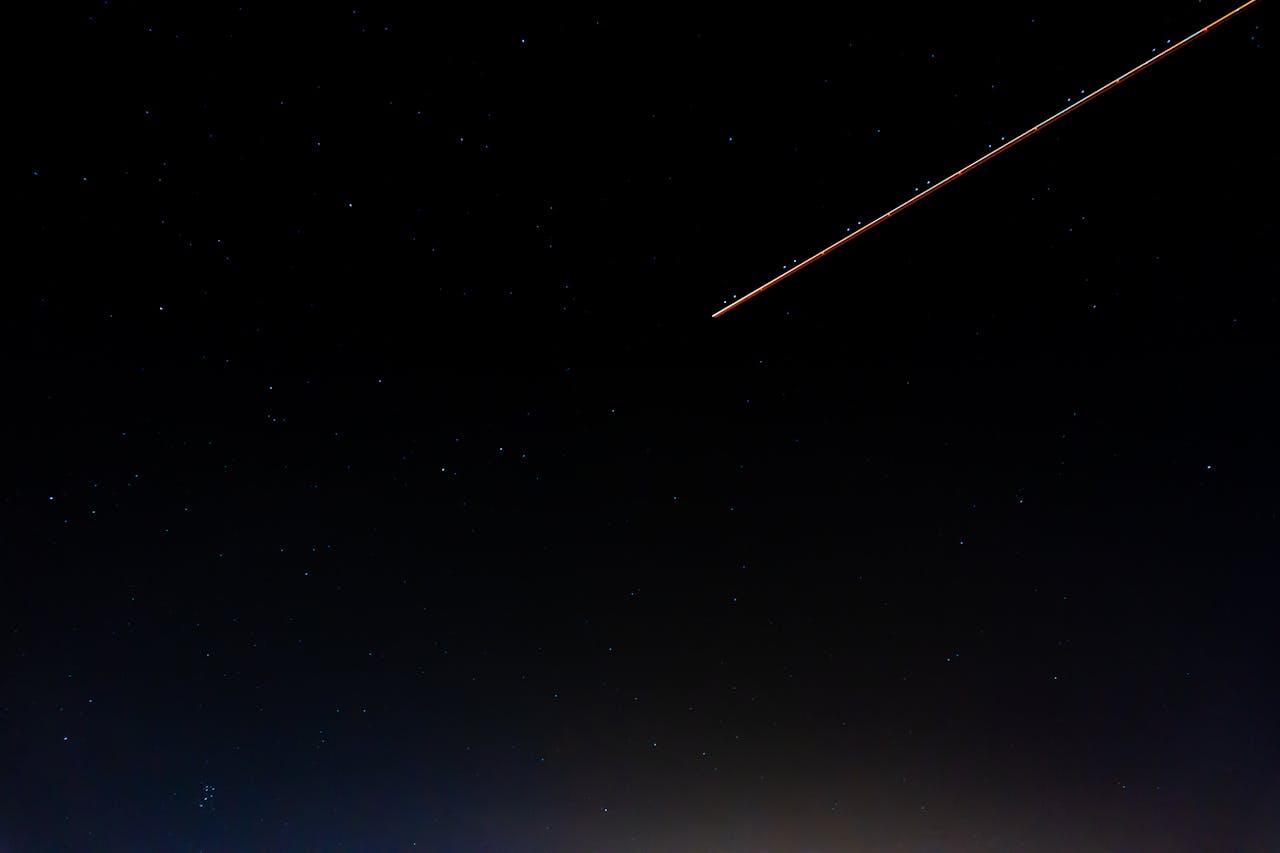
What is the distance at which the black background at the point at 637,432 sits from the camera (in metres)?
1.52

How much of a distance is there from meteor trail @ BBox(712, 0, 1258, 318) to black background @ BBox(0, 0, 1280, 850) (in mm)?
24

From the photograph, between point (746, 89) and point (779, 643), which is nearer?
point (746, 89)

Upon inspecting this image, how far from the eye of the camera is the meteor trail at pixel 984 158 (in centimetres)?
142

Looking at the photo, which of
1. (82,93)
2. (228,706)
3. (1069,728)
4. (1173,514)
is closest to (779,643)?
(1069,728)

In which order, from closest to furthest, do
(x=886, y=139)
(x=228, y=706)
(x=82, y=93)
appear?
(x=886, y=139) → (x=82, y=93) → (x=228, y=706)

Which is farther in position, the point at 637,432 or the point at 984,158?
the point at 637,432

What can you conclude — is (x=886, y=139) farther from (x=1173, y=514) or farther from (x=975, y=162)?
(x=1173, y=514)

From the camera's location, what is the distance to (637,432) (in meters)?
1.65

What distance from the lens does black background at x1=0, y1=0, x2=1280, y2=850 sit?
1518 mm

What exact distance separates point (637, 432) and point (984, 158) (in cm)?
83

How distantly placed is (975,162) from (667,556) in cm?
96

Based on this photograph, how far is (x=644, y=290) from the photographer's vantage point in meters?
1.61

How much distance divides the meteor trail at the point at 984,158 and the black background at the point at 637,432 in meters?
0.02

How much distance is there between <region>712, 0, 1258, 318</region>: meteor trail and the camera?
142 centimetres
